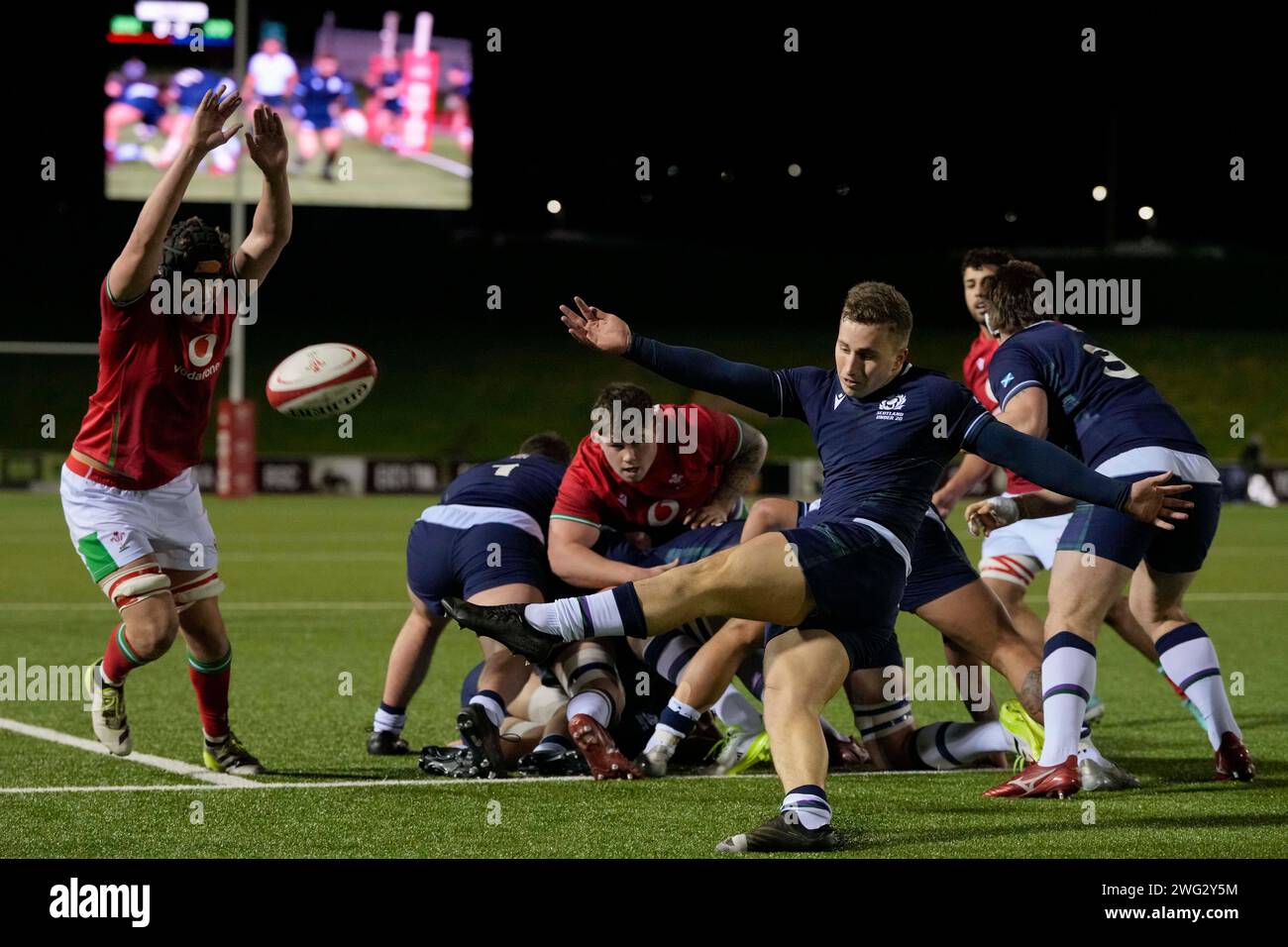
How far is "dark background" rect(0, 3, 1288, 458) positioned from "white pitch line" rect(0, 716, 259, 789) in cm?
2433

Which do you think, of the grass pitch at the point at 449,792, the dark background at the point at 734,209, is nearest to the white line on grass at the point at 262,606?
the grass pitch at the point at 449,792

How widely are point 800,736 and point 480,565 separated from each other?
2010 mm

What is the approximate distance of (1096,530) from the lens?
5.39 m

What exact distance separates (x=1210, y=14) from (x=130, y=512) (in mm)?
32758

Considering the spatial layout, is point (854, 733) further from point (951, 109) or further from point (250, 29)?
point (951, 109)

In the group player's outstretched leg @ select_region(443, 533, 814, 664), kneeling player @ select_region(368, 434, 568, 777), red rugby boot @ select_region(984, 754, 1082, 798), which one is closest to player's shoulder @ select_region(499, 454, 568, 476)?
kneeling player @ select_region(368, 434, 568, 777)

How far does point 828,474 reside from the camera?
16.2ft

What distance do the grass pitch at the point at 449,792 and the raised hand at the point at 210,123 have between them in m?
2.11

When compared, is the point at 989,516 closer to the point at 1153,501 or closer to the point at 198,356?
the point at 1153,501

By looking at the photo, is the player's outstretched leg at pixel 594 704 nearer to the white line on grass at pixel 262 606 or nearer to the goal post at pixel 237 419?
the white line on grass at pixel 262 606

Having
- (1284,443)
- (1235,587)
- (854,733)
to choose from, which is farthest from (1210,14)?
(854,733)

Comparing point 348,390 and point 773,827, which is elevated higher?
point 348,390

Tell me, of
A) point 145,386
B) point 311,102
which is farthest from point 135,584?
point 311,102

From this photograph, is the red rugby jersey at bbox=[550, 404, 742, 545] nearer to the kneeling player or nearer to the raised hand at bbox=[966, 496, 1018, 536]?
the kneeling player
